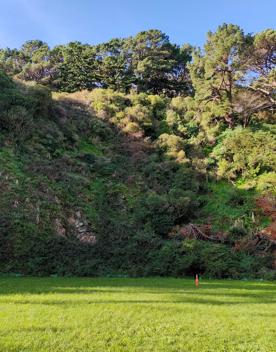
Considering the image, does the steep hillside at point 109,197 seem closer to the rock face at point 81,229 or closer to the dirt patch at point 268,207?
the rock face at point 81,229

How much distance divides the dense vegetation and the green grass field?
5.17 m

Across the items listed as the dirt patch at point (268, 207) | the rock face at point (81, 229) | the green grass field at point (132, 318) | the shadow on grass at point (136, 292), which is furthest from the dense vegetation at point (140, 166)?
the green grass field at point (132, 318)

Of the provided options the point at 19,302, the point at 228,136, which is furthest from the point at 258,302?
the point at 228,136

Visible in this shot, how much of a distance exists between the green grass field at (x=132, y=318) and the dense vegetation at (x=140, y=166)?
517cm

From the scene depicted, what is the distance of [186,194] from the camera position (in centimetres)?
2642

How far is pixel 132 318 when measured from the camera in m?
9.85

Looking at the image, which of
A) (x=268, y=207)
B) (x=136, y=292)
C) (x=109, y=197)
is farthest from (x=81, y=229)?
(x=268, y=207)

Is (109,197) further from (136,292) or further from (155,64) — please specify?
(155,64)

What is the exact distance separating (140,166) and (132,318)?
68.4ft

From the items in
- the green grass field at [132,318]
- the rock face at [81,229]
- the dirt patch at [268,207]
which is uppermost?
the dirt patch at [268,207]

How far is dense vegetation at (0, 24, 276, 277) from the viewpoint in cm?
2031

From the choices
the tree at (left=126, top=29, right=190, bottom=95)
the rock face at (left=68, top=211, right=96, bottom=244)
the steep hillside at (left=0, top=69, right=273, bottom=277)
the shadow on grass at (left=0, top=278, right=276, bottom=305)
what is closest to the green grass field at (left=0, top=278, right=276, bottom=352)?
the shadow on grass at (left=0, top=278, right=276, bottom=305)

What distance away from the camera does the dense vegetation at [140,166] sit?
2031 centimetres

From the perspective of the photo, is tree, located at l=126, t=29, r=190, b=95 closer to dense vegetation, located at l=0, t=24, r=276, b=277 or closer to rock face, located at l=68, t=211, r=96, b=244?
dense vegetation, located at l=0, t=24, r=276, b=277
